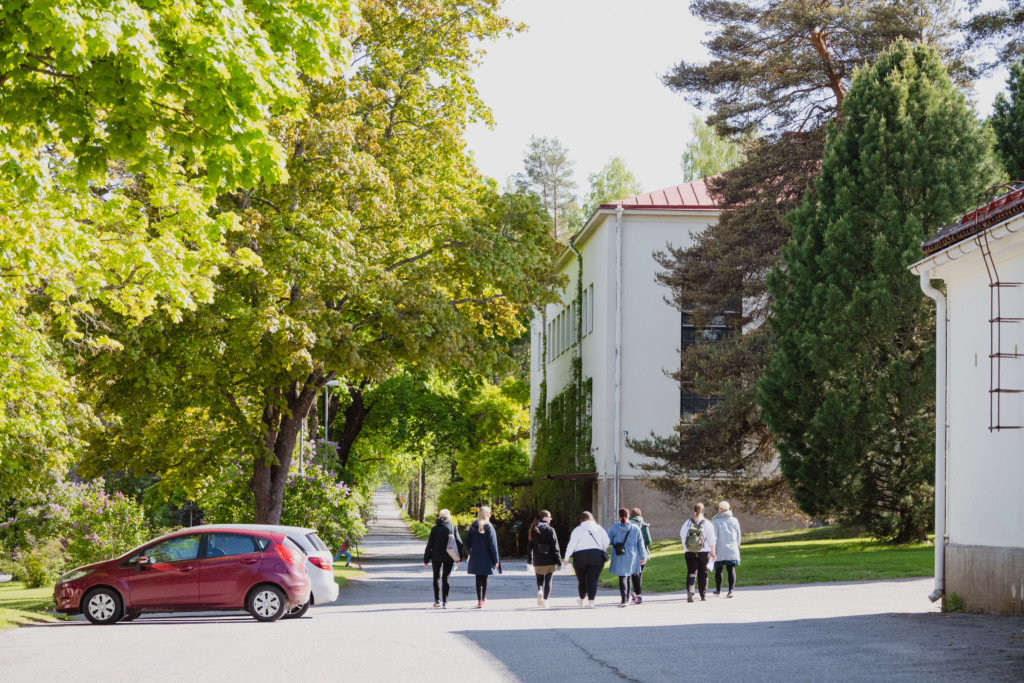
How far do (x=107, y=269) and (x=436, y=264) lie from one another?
10.5m

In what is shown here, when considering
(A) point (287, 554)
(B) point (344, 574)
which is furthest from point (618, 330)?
(A) point (287, 554)

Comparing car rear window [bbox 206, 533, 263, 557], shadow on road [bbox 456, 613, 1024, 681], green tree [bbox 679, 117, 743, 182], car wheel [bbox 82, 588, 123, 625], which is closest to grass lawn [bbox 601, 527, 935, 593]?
shadow on road [bbox 456, 613, 1024, 681]

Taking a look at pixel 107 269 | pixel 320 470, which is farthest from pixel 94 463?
pixel 107 269

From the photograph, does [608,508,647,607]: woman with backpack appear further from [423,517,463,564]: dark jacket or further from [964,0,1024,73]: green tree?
[964,0,1024,73]: green tree

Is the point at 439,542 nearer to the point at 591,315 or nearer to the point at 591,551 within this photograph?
the point at 591,551

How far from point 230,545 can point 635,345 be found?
81.2ft

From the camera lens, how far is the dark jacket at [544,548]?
2134 cm

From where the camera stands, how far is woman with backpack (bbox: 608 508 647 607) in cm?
2083

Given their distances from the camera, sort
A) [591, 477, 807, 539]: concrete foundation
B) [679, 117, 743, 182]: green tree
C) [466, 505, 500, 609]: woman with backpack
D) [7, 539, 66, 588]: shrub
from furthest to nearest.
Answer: [679, 117, 743, 182]: green tree → [591, 477, 807, 539]: concrete foundation → [7, 539, 66, 588]: shrub → [466, 505, 500, 609]: woman with backpack

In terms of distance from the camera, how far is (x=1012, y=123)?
2994cm

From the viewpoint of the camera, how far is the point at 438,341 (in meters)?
26.2

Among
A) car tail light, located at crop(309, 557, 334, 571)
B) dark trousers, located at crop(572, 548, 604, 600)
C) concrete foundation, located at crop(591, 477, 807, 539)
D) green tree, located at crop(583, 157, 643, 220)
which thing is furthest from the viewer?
green tree, located at crop(583, 157, 643, 220)

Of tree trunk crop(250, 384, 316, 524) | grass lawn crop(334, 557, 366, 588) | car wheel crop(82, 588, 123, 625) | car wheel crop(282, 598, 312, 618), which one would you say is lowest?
grass lawn crop(334, 557, 366, 588)

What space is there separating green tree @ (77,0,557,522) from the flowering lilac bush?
5.44 ft
